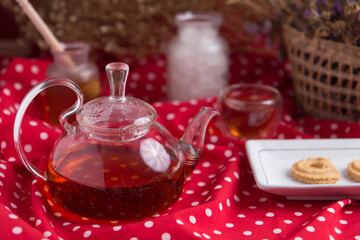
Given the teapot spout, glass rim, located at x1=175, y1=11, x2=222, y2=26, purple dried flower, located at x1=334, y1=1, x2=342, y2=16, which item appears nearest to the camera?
the teapot spout

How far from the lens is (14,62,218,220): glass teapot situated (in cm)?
72

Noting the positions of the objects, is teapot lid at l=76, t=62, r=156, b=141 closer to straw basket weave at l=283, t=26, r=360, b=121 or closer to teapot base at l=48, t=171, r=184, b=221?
teapot base at l=48, t=171, r=184, b=221

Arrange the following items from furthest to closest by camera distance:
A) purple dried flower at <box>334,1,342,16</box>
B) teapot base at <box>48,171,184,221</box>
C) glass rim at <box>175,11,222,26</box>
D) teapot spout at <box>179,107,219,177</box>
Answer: glass rim at <box>175,11,222,26</box>, purple dried flower at <box>334,1,342,16</box>, teapot spout at <box>179,107,219,177</box>, teapot base at <box>48,171,184,221</box>

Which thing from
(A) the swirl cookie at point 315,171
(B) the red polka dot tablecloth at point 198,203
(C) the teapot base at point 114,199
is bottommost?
(B) the red polka dot tablecloth at point 198,203

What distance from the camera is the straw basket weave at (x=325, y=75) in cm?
102

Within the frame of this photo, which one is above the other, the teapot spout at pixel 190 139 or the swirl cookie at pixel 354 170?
the teapot spout at pixel 190 139

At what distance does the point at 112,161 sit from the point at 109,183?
0.04m

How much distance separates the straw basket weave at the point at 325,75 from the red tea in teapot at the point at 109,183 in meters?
0.45

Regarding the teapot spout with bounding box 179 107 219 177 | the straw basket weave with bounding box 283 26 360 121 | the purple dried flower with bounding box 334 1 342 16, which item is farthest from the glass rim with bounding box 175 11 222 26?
the teapot spout with bounding box 179 107 219 177

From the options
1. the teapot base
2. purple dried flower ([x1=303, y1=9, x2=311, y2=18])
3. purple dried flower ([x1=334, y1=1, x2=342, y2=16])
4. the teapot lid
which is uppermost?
purple dried flower ([x1=334, y1=1, x2=342, y2=16])

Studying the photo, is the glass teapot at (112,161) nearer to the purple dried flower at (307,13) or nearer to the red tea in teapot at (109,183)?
the red tea in teapot at (109,183)

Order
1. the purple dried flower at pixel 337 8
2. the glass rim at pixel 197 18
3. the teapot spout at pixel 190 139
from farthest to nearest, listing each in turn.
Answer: the glass rim at pixel 197 18, the purple dried flower at pixel 337 8, the teapot spout at pixel 190 139

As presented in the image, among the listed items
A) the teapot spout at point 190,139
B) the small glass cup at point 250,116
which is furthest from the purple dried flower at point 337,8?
the teapot spout at point 190,139

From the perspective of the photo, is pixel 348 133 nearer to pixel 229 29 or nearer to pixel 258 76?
pixel 258 76
